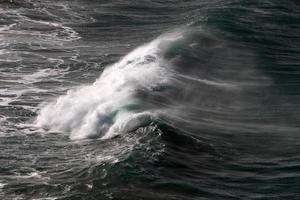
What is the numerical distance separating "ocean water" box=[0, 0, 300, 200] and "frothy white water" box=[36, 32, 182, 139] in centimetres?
7

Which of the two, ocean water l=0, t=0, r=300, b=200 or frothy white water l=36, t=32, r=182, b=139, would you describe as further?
frothy white water l=36, t=32, r=182, b=139

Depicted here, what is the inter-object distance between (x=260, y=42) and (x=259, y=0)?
11.7 meters

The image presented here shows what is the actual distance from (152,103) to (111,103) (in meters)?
1.53

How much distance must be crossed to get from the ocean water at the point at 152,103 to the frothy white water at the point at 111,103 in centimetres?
7

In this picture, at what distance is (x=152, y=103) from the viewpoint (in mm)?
28875

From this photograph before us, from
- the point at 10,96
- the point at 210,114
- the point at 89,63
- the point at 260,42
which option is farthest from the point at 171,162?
the point at 260,42

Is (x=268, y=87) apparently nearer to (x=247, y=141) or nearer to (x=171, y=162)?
(x=247, y=141)

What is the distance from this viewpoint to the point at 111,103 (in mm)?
28672

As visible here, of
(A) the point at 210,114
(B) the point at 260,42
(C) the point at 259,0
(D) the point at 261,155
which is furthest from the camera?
(C) the point at 259,0

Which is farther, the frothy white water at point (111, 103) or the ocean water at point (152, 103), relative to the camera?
the frothy white water at point (111, 103)

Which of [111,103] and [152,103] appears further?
[152,103]

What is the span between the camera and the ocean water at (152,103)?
2128 centimetres

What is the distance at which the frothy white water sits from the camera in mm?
26297

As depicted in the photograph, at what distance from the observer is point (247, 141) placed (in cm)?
2573
